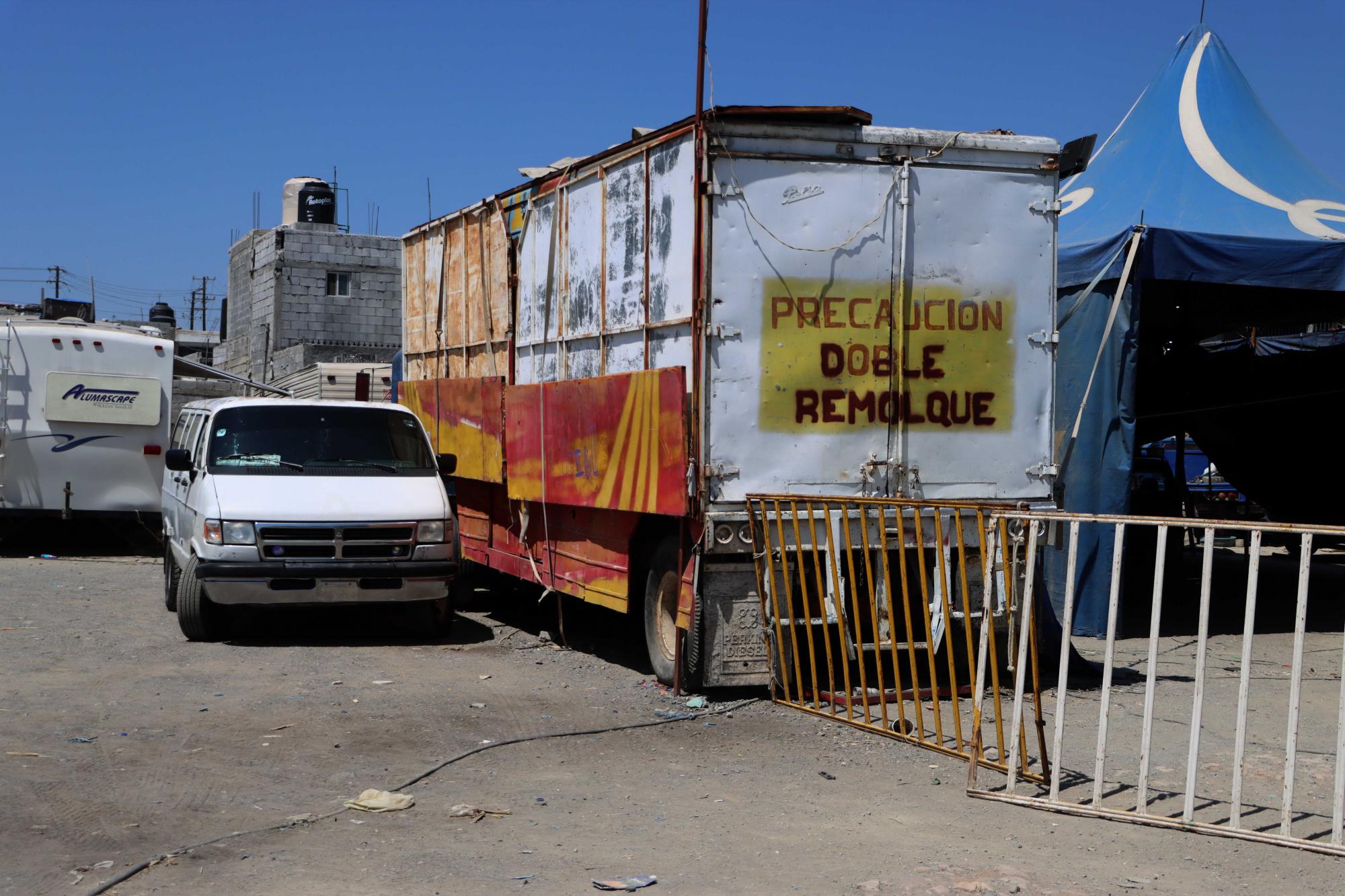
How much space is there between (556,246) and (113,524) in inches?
438

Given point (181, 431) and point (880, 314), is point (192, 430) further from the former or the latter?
point (880, 314)

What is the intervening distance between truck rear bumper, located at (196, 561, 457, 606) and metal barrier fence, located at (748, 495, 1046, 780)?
3.28m

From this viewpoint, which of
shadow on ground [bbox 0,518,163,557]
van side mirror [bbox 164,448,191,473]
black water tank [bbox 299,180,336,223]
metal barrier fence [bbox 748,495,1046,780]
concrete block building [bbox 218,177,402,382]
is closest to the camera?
metal barrier fence [bbox 748,495,1046,780]

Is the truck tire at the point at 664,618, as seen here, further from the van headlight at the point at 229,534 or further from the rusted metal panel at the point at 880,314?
the van headlight at the point at 229,534

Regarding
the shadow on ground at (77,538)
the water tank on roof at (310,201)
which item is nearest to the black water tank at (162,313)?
the water tank on roof at (310,201)

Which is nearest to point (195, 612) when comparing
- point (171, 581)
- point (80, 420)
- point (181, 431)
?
point (171, 581)

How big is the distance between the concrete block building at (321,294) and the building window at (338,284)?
0.07 feet

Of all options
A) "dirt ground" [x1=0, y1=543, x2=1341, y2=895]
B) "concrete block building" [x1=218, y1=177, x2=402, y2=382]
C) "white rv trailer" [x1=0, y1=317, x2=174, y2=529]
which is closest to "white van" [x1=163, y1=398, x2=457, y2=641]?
"dirt ground" [x1=0, y1=543, x2=1341, y2=895]

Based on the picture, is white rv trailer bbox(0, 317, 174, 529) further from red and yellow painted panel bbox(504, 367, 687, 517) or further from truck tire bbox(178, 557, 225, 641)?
red and yellow painted panel bbox(504, 367, 687, 517)

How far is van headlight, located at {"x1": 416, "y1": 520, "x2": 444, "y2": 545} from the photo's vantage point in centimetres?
1077

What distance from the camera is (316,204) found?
48188 millimetres

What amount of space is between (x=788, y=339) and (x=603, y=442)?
1.73 m

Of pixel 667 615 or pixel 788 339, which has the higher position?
pixel 788 339

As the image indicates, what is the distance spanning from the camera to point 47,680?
9086mm
